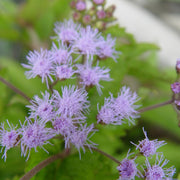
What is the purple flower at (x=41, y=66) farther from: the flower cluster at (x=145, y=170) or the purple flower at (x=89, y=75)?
the flower cluster at (x=145, y=170)

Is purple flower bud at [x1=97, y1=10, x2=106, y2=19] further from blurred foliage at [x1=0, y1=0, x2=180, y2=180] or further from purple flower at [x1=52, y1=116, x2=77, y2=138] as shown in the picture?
purple flower at [x1=52, y1=116, x2=77, y2=138]

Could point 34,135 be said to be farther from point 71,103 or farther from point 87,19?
point 87,19

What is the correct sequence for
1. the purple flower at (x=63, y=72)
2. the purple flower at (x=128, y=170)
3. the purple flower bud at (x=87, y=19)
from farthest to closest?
the purple flower bud at (x=87, y=19) → the purple flower at (x=63, y=72) → the purple flower at (x=128, y=170)

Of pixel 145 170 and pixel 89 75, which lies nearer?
pixel 145 170

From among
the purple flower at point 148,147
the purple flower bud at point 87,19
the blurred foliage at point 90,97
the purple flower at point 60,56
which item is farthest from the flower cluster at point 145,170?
the purple flower bud at point 87,19

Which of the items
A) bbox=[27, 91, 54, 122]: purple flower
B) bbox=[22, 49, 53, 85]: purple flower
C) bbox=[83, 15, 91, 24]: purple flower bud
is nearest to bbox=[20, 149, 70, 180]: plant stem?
bbox=[27, 91, 54, 122]: purple flower

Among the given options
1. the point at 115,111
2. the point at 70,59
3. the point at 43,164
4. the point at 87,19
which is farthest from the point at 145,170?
the point at 87,19
